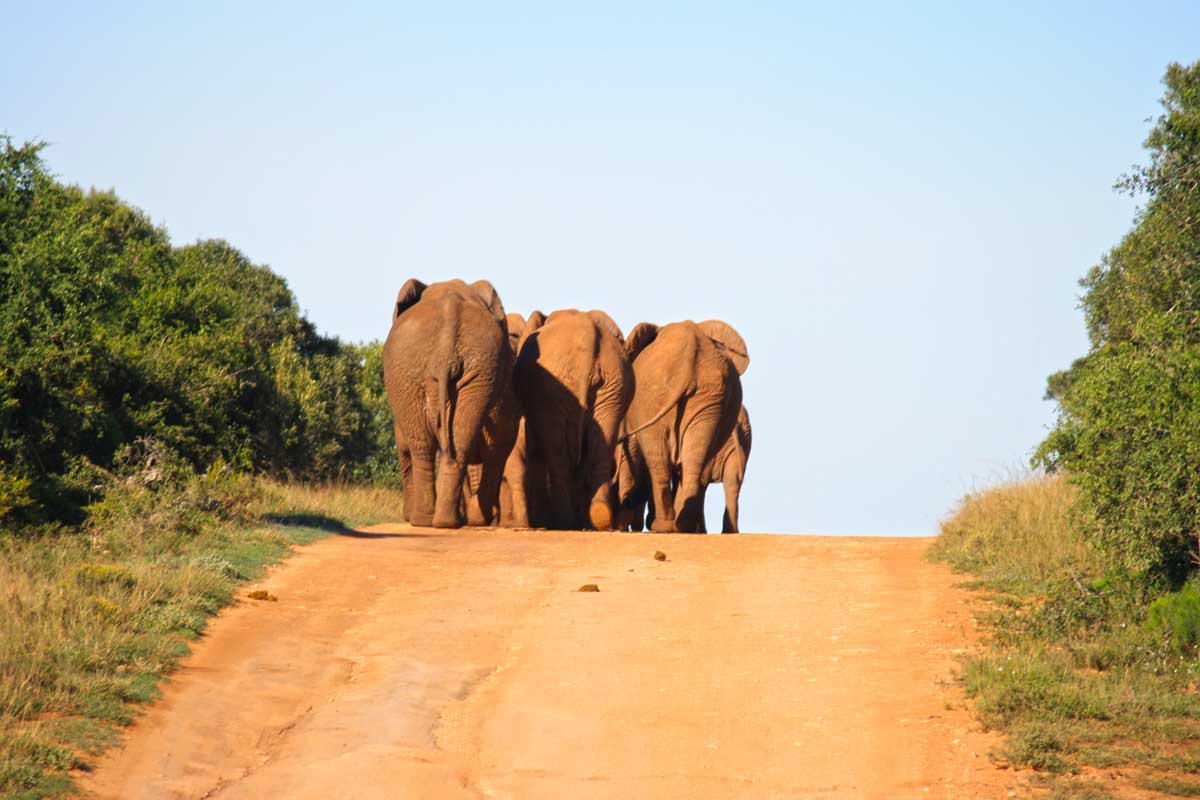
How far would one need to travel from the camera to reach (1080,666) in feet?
33.7

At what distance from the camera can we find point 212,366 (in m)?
20.6

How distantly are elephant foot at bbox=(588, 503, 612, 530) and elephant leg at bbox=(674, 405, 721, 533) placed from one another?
1.56 meters

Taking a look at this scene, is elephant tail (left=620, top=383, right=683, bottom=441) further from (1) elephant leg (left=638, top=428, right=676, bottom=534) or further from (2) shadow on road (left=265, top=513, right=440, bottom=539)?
(2) shadow on road (left=265, top=513, right=440, bottom=539)

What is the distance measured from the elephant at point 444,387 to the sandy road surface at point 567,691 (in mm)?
5513

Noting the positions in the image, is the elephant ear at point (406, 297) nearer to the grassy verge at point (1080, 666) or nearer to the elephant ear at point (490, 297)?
the elephant ear at point (490, 297)

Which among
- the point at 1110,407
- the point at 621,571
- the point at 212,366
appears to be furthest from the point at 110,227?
the point at 1110,407

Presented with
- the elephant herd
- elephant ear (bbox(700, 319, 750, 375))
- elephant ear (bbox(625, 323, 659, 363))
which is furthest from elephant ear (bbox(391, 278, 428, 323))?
elephant ear (bbox(700, 319, 750, 375))

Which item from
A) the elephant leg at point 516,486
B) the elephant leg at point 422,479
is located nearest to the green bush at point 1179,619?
the elephant leg at point 422,479

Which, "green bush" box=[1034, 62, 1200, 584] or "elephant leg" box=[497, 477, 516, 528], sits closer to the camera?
"green bush" box=[1034, 62, 1200, 584]

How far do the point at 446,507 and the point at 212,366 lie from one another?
386 centimetres

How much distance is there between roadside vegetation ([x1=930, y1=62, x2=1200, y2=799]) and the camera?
852cm

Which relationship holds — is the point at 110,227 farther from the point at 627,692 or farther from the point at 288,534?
the point at 627,692

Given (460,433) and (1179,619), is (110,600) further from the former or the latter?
(460,433)

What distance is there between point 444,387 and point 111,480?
16.7ft
